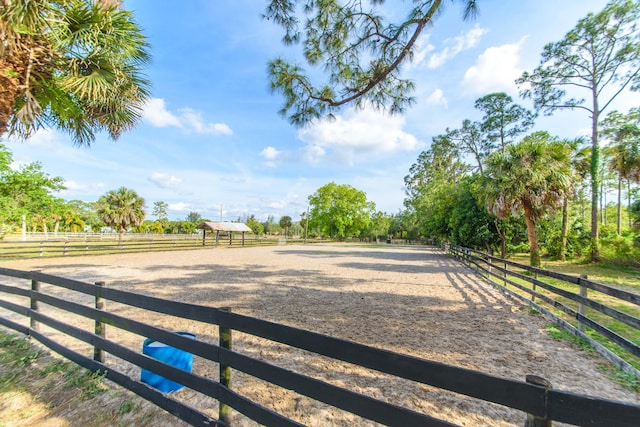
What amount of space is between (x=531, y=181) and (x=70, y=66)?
1414 cm

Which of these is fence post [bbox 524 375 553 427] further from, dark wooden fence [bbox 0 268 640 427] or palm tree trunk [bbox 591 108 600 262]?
palm tree trunk [bbox 591 108 600 262]

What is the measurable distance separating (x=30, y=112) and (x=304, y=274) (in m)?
9.17

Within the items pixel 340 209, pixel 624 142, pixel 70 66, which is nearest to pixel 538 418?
pixel 70 66

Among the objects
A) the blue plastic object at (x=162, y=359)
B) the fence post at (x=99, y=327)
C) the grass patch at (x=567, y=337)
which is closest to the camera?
the blue plastic object at (x=162, y=359)

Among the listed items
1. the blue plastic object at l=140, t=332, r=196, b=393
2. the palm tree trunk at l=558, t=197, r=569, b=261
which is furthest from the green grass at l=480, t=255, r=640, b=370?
the blue plastic object at l=140, t=332, r=196, b=393

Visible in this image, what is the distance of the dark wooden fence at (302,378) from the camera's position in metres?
1.11

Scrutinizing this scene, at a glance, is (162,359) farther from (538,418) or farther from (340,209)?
(340,209)

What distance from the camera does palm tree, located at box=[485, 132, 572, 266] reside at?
36.8ft

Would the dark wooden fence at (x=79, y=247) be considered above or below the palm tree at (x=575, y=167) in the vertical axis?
below

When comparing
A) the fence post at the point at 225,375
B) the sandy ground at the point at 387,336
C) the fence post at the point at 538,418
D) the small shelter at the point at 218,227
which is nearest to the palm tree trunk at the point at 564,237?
the sandy ground at the point at 387,336

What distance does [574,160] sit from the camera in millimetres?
15203

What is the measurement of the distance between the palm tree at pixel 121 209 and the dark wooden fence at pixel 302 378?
2813 cm

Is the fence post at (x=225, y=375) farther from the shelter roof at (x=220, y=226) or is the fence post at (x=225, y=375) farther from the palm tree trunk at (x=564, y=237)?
the shelter roof at (x=220, y=226)

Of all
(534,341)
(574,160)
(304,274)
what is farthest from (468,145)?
(534,341)
